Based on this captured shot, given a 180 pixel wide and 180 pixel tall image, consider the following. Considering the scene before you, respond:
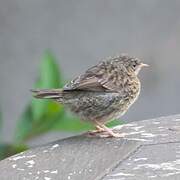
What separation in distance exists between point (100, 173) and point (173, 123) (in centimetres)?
108

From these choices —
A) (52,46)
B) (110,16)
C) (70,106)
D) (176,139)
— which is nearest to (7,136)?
(52,46)

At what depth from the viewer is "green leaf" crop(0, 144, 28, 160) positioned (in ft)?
21.2

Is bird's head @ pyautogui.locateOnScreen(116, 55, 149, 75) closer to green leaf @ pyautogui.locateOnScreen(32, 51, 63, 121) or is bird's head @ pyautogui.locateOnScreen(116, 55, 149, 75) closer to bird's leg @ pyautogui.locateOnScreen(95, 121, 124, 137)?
bird's leg @ pyautogui.locateOnScreen(95, 121, 124, 137)

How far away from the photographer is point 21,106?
10312 mm

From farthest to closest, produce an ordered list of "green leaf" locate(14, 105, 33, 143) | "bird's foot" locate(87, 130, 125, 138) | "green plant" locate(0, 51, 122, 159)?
"green leaf" locate(14, 105, 33, 143) < "green plant" locate(0, 51, 122, 159) < "bird's foot" locate(87, 130, 125, 138)

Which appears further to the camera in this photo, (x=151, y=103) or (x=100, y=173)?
(x=151, y=103)

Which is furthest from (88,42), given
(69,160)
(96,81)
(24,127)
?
(69,160)

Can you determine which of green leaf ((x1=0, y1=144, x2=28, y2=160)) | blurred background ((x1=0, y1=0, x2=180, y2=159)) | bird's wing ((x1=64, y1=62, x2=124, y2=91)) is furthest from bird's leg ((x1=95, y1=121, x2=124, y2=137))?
blurred background ((x1=0, y1=0, x2=180, y2=159))

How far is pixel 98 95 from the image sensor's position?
5715 millimetres

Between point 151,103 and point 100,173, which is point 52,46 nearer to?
point 151,103

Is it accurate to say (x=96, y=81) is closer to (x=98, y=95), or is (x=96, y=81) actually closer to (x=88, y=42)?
(x=98, y=95)

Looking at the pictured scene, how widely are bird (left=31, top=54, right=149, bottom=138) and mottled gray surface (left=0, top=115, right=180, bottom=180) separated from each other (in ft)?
0.82

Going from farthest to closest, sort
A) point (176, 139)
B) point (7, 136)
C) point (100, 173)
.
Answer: point (7, 136) → point (176, 139) → point (100, 173)

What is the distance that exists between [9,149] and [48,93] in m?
0.99
